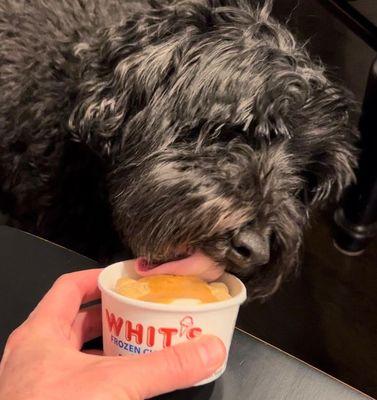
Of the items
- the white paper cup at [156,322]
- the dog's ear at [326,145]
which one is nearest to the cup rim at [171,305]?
the white paper cup at [156,322]

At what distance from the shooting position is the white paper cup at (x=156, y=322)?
0.65 meters

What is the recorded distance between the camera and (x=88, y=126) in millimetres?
1063

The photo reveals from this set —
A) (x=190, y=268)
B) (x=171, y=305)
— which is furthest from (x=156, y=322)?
(x=190, y=268)

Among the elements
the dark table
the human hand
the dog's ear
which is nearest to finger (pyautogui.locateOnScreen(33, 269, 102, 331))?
Result: the human hand

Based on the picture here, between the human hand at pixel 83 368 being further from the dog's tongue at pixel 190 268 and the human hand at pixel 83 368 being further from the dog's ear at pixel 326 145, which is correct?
the dog's ear at pixel 326 145

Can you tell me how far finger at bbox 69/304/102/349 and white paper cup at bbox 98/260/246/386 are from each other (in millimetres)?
84

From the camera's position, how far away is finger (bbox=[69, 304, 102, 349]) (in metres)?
0.78

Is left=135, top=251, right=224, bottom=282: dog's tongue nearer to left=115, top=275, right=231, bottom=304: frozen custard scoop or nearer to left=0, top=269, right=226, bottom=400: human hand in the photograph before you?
left=115, top=275, right=231, bottom=304: frozen custard scoop

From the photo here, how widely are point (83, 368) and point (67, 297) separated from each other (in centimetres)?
13

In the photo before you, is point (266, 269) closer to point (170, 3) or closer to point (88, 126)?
point (88, 126)

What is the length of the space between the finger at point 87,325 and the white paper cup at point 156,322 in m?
0.08

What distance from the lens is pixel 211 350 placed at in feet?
2.14

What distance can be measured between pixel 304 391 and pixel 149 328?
1.00ft

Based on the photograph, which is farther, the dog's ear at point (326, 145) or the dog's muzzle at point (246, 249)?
the dog's ear at point (326, 145)
